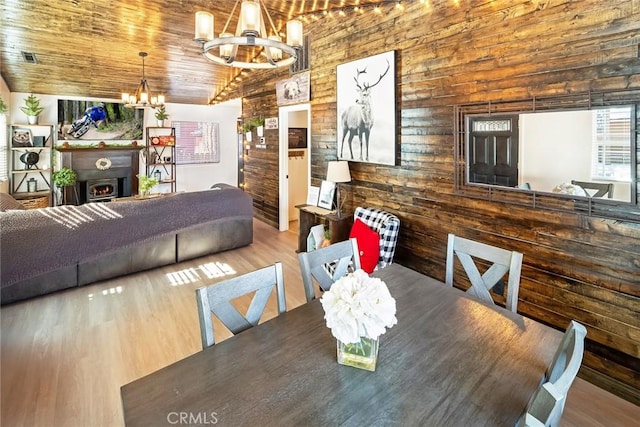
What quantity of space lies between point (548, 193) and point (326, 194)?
2765mm

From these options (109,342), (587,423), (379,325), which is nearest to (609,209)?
(587,423)

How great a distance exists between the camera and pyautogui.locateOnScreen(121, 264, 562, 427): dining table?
104cm

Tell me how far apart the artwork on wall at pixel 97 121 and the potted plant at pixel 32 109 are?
45 cm

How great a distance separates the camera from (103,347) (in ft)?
8.87

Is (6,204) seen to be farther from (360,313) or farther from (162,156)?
(360,313)

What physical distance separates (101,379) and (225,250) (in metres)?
2.82

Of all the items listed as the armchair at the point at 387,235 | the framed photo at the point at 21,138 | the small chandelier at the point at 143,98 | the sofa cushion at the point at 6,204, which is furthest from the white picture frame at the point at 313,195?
the framed photo at the point at 21,138

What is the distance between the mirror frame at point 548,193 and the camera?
2.10 metres

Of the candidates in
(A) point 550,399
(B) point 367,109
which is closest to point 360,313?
(A) point 550,399

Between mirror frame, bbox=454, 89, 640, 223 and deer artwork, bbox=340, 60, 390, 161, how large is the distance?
1154 millimetres

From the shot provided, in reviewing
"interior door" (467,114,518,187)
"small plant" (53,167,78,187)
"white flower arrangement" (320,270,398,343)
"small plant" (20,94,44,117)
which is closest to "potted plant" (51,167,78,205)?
"small plant" (53,167,78,187)

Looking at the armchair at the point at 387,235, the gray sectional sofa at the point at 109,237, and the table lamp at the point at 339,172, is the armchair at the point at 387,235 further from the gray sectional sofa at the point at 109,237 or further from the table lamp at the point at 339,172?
the gray sectional sofa at the point at 109,237

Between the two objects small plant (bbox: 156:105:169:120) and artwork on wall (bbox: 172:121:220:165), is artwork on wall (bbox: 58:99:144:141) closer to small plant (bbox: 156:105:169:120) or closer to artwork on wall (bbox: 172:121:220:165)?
small plant (bbox: 156:105:169:120)

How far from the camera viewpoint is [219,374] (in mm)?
1209
